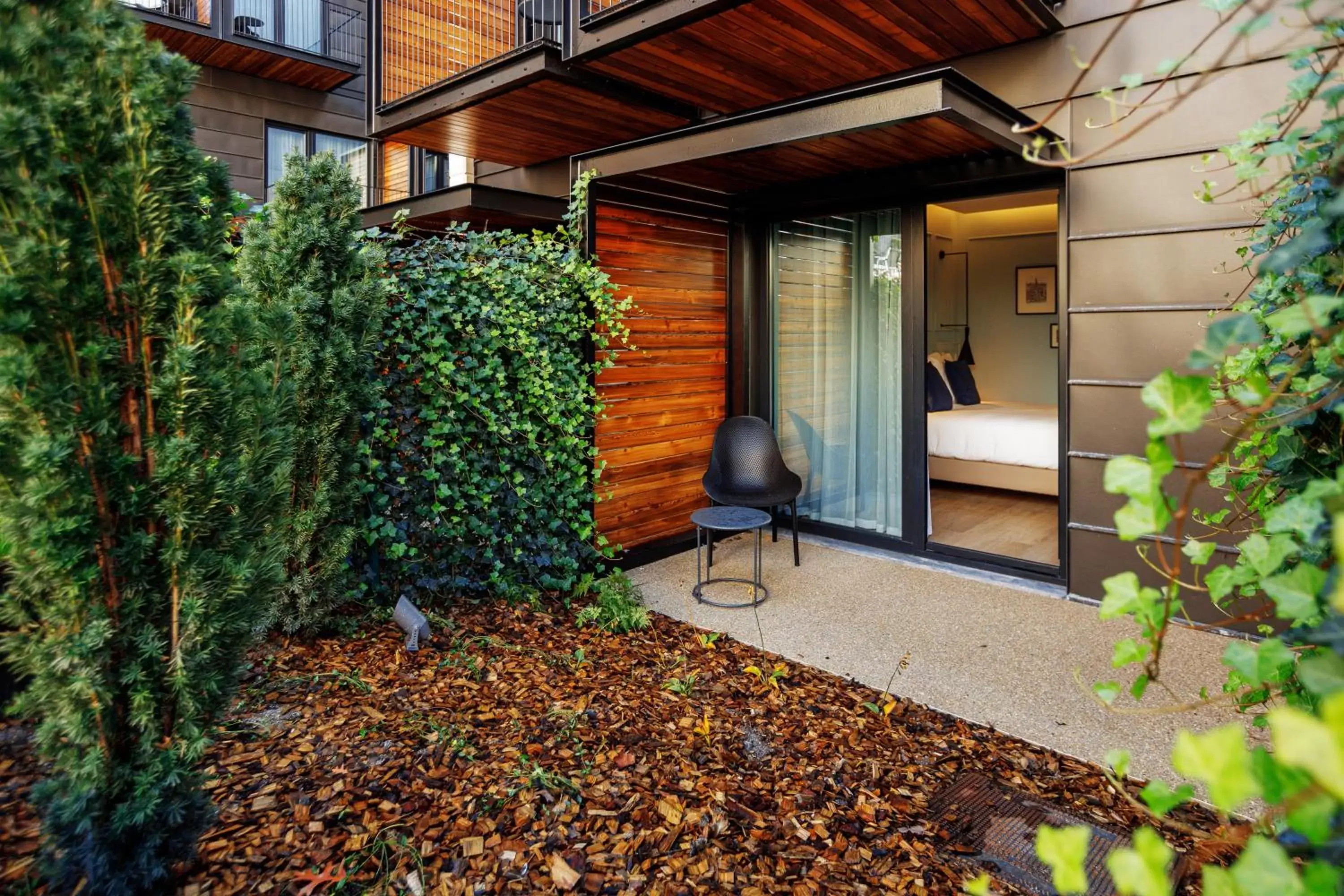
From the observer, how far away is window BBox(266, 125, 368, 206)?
9.83m

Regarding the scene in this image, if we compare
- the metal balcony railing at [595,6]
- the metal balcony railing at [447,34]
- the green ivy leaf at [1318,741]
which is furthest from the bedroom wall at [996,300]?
the green ivy leaf at [1318,741]

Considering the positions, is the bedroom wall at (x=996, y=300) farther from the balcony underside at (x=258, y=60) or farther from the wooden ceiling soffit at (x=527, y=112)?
the balcony underside at (x=258, y=60)

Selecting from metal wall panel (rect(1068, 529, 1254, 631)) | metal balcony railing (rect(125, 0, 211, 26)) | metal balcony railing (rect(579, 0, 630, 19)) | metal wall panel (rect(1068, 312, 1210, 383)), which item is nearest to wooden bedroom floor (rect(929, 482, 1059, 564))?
metal wall panel (rect(1068, 529, 1254, 631))

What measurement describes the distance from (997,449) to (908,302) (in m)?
2.10

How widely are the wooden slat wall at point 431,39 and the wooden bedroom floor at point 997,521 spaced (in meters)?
5.28

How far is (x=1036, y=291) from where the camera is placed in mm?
8750

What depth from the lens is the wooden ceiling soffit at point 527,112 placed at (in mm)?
5195

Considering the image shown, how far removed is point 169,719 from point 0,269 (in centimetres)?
105

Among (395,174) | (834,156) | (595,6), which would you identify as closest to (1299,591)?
(834,156)

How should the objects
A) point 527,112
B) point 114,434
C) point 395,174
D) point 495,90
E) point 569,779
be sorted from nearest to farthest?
point 114,434 → point 569,779 → point 495,90 → point 527,112 → point 395,174

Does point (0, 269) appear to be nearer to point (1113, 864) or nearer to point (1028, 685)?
point (1113, 864)


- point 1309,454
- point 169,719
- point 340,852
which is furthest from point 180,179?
point 1309,454

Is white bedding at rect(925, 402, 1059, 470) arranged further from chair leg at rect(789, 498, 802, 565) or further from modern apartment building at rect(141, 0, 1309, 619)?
chair leg at rect(789, 498, 802, 565)

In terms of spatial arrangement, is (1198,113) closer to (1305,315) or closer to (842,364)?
(842,364)
